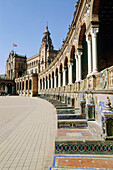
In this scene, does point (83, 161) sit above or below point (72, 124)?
below

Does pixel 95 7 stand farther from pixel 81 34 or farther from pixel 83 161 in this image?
pixel 83 161

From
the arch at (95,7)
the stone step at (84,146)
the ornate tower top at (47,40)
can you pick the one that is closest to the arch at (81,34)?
the arch at (95,7)

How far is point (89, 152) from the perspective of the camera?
3.65m

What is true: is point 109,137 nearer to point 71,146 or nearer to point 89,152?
point 89,152

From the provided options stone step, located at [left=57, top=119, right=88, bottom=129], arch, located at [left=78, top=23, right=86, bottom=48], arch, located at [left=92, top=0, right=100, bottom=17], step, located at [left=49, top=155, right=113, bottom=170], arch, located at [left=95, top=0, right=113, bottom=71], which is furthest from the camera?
arch, located at [left=78, top=23, right=86, bottom=48]

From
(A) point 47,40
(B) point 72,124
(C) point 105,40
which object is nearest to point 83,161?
(B) point 72,124

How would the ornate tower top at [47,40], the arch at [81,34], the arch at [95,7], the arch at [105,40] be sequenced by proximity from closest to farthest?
1. the arch at [95,7]
2. the arch at [105,40]
3. the arch at [81,34]
4. the ornate tower top at [47,40]

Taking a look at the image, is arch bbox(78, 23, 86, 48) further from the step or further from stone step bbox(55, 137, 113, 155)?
the step

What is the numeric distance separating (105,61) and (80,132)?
822 cm

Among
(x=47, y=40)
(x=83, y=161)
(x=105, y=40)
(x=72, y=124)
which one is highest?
(x=47, y=40)

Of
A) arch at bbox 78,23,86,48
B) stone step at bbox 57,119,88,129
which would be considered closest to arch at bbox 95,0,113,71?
arch at bbox 78,23,86,48

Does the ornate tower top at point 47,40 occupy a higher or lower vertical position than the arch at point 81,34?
higher

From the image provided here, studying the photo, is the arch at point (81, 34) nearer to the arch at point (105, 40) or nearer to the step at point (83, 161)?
the arch at point (105, 40)

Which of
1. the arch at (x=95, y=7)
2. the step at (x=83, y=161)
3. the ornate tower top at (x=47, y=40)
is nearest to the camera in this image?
the step at (x=83, y=161)
